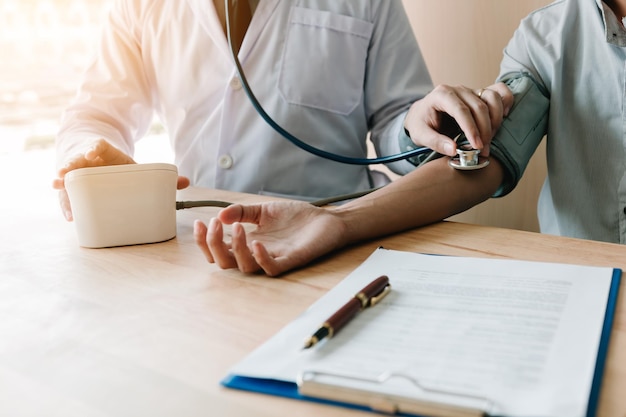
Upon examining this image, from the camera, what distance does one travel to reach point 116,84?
4.78 ft

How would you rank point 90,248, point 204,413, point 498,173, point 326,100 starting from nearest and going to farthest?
1. point 204,413
2. point 90,248
3. point 498,173
4. point 326,100

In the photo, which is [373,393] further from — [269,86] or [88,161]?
[269,86]

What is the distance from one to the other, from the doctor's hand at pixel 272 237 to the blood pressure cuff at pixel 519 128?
34 cm

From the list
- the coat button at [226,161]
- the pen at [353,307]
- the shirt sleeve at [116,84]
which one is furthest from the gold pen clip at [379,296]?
the shirt sleeve at [116,84]

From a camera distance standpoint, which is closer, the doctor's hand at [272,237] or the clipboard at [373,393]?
the clipboard at [373,393]

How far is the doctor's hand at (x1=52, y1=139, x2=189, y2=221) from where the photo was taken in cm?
99

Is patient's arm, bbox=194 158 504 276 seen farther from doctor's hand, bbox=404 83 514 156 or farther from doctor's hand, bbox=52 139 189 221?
doctor's hand, bbox=52 139 189 221

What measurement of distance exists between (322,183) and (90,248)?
0.59m

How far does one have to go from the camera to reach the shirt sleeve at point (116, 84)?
4.66 ft

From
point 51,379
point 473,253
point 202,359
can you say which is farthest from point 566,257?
point 51,379

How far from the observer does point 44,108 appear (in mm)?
1885

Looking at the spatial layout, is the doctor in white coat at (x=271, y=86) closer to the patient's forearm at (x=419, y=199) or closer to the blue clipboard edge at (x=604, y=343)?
the patient's forearm at (x=419, y=199)

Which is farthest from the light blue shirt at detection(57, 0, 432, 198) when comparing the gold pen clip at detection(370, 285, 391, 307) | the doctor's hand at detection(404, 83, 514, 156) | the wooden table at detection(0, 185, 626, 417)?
the gold pen clip at detection(370, 285, 391, 307)

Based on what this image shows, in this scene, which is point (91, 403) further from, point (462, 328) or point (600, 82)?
point (600, 82)
